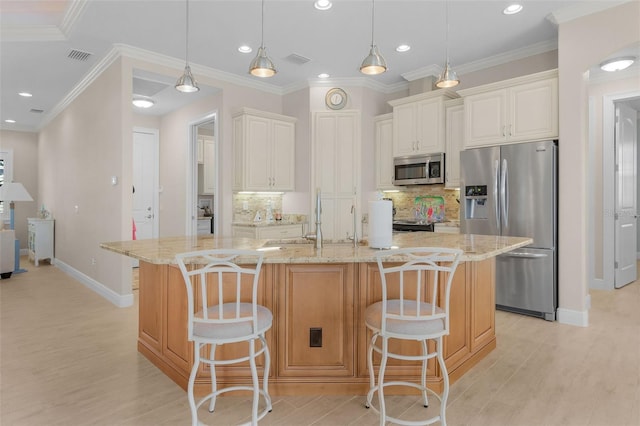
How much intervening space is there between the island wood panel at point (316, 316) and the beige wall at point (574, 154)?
263cm

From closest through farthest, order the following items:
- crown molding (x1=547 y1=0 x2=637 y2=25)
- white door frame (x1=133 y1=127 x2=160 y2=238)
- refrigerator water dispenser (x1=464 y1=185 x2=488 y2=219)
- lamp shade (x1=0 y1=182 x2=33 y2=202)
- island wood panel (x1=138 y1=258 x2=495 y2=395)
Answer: island wood panel (x1=138 y1=258 x2=495 y2=395) < crown molding (x1=547 y1=0 x2=637 y2=25) < refrigerator water dispenser (x1=464 y1=185 x2=488 y2=219) < lamp shade (x1=0 y1=182 x2=33 y2=202) < white door frame (x1=133 y1=127 x2=160 y2=238)

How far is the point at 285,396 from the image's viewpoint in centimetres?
240

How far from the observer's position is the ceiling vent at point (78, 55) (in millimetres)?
4589

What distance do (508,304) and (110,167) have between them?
5.00 metres

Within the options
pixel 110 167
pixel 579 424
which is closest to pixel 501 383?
pixel 579 424

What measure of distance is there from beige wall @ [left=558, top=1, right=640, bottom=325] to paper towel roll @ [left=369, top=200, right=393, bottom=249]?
2367 mm

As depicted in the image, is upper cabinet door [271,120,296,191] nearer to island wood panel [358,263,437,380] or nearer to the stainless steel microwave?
the stainless steel microwave

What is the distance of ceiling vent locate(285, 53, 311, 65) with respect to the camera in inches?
188

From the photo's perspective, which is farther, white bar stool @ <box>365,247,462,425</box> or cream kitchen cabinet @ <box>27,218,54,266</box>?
cream kitchen cabinet @ <box>27,218,54,266</box>

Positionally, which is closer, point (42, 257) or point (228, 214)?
point (228, 214)

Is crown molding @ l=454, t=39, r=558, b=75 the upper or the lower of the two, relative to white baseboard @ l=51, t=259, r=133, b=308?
upper

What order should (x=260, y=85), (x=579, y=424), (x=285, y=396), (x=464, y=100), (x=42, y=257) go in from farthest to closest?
(x=42, y=257), (x=260, y=85), (x=464, y=100), (x=285, y=396), (x=579, y=424)

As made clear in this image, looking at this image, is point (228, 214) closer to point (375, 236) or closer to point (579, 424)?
point (375, 236)

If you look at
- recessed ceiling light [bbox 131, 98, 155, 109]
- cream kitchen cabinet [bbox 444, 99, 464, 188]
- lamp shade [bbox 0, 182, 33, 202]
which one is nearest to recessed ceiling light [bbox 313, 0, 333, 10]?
cream kitchen cabinet [bbox 444, 99, 464, 188]
